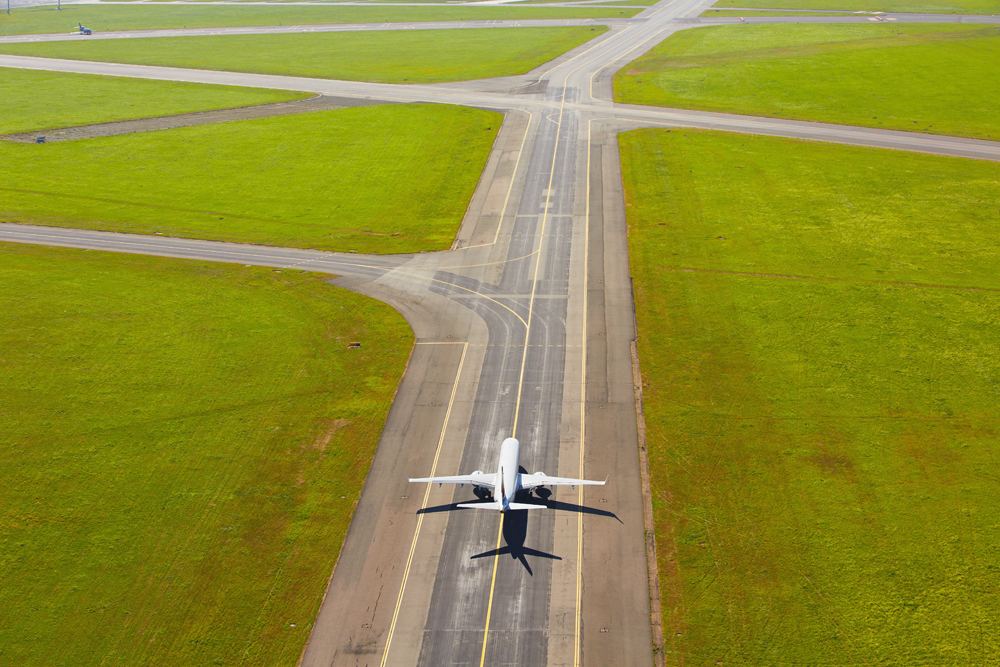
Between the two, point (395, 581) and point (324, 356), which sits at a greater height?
point (324, 356)

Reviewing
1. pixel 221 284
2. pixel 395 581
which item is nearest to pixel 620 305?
pixel 395 581

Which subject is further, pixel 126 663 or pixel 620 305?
pixel 620 305

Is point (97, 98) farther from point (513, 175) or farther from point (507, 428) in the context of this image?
point (507, 428)

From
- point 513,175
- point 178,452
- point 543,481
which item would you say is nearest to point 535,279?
point 513,175

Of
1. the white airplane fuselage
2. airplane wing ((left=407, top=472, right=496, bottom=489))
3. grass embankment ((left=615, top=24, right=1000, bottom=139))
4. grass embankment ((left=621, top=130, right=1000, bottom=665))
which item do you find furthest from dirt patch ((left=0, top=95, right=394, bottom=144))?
airplane wing ((left=407, top=472, right=496, bottom=489))

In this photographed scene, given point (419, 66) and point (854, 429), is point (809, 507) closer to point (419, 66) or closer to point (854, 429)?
point (854, 429)

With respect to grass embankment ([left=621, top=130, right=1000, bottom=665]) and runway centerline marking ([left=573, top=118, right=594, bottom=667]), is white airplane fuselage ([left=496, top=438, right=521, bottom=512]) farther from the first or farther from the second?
grass embankment ([left=621, top=130, right=1000, bottom=665])
